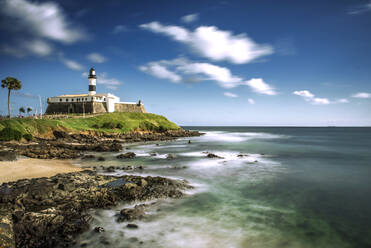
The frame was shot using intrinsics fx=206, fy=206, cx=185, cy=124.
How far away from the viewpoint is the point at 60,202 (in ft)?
29.7

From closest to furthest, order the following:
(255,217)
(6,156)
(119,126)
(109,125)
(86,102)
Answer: (255,217), (6,156), (109,125), (119,126), (86,102)

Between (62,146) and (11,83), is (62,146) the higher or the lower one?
the lower one

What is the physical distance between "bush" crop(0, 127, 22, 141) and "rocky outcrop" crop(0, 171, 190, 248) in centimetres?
2482

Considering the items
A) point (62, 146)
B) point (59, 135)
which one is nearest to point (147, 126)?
point (59, 135)

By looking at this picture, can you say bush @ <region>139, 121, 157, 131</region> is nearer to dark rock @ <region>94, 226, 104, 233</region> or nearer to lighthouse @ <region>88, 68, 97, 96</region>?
lighthouse @ <region>88, 68, 97, 96</region>

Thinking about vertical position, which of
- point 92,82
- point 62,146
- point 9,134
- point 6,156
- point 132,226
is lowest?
point 132,226

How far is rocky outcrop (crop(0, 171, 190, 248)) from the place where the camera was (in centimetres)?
642

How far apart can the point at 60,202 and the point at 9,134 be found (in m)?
28.7

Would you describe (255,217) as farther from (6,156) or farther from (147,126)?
(147,126)

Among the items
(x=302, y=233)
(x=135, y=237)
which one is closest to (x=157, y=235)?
(x=135, y=237)

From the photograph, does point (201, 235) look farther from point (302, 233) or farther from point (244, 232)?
point (302, 233)

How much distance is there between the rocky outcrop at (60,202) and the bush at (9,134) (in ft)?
81.4

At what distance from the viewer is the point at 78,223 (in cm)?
743

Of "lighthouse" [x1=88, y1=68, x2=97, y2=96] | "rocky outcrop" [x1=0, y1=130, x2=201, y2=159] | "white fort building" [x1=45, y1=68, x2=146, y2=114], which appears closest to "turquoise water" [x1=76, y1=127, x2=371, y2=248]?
"rocky outcrop" [x1=0, y1=130, x2=201, y2=159]
